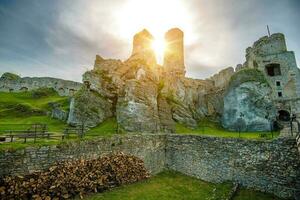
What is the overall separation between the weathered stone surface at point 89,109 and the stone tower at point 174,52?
2130 cm

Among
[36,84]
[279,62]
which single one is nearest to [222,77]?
[279,62]

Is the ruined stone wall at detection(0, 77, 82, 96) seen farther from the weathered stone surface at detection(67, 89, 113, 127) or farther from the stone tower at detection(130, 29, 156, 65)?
the weathered stone surface at detection(67, 89, 113, 127)

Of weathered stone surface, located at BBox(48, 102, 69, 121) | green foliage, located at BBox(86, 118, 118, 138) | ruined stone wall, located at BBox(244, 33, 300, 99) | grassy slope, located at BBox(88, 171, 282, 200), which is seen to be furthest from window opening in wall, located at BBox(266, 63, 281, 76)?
weathered stone surface, located at BBox(48, 102, 69, 121)

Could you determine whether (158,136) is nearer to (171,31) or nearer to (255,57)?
(255,57)

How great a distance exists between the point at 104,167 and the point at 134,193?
299 cm

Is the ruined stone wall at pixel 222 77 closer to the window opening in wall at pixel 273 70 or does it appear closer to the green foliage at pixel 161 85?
the window opening in wall at pixel 273 70

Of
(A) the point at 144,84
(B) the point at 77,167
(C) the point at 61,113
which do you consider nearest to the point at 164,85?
(A) the point at 144,84

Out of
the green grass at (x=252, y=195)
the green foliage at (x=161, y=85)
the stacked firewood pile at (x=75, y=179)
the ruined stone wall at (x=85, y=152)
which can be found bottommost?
the green grass at (x=252, y=195)

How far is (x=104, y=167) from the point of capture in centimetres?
1483

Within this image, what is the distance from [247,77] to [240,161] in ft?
57.2

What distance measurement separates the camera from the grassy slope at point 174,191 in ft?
43.8

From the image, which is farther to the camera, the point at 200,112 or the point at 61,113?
the point at 200,112

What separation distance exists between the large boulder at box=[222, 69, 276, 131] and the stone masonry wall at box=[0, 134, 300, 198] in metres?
11.0

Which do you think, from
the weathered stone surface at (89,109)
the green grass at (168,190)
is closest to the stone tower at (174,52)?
the weathered stone surface at (89,109)
